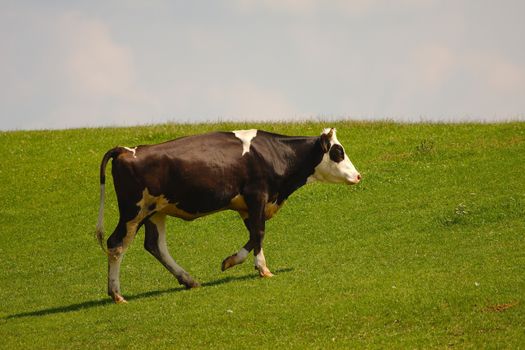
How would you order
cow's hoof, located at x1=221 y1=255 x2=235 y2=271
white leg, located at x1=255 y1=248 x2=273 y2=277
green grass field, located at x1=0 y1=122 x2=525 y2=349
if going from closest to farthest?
green grass field, located at x1=0 y1=122 x2=525 y2=349, white leg, located at x1=255 y1=248 x2=273 y2=277, cow's hoof, located at x1=221 y1=255 x2=235 y2=271

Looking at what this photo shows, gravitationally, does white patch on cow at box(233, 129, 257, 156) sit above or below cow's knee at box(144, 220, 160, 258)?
above

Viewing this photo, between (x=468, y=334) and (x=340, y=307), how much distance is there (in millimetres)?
2444

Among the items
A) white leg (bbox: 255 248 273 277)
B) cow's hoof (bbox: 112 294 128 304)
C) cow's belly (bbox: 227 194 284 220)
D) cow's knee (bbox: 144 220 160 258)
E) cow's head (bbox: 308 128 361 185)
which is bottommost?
cow's hoof (bbox: 112 294 128 304)

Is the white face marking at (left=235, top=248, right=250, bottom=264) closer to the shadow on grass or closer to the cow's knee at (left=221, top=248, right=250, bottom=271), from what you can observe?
the cow's knee at (left=221, top=248, right=250, bottom=271)

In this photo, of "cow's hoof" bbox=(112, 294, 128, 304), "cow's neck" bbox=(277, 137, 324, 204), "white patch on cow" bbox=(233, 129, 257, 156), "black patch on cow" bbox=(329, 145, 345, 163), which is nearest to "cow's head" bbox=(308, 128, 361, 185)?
"black patch on cow" bbox=(329, 145, 345, 163)

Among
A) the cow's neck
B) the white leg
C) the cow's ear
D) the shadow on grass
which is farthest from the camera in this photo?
the cow's ear

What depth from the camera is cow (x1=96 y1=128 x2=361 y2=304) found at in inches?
757

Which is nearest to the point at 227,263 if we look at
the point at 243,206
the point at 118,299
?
the point at 243,206

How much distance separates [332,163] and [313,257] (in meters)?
1.97

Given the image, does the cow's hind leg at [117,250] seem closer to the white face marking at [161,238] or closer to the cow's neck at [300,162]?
the white face marking at [161,238]

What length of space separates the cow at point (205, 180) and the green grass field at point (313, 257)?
32.9 inches

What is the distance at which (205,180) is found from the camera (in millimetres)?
19672

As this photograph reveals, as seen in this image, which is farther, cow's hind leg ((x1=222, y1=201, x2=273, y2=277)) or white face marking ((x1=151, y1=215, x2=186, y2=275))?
white face marking ((x1=151, y1=215, x2=186, y2=275))

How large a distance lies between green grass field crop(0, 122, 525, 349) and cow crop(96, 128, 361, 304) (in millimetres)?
835
